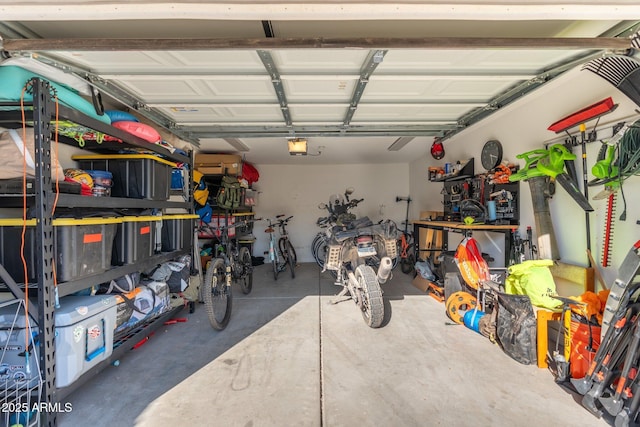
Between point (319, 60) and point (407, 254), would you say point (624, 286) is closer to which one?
point (319, 60)

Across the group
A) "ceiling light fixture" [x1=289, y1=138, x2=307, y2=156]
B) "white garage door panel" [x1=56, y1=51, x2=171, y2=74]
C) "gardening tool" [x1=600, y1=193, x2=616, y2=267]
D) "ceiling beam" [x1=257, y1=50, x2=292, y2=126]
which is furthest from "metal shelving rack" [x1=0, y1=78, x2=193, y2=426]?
"gardening tool" [x1=600, y1=193, x2=616, y2=267]

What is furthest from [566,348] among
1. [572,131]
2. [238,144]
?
[238,144]

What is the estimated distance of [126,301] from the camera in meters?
2.08

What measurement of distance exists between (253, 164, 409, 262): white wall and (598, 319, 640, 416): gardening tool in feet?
16.9

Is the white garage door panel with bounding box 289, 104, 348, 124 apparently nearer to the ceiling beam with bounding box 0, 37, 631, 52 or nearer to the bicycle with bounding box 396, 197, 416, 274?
the ceiling beam with bounding box 0, 37, 631, 52

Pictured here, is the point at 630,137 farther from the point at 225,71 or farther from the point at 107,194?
the point at 107,194

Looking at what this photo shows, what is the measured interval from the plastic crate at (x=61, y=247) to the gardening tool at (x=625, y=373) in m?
3.01

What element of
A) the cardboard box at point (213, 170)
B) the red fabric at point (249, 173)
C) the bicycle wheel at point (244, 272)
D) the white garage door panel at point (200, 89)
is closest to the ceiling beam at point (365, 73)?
the white garage door panel at point (200, 89)

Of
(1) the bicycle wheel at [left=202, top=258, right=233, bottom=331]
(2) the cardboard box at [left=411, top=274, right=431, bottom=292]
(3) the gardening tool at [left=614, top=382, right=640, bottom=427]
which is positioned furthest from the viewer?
(2) the cardboard box at [left=411, top=274, right=431, bottom=292]

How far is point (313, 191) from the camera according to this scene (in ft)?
21.7

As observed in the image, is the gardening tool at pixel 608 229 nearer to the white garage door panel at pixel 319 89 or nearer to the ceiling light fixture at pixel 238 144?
the white garage door panel at pixel 319 89

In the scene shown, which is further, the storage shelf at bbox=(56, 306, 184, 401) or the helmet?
the helmet

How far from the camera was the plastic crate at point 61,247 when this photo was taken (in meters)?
1.52

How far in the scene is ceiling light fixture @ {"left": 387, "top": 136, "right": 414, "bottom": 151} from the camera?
4.23 metres
